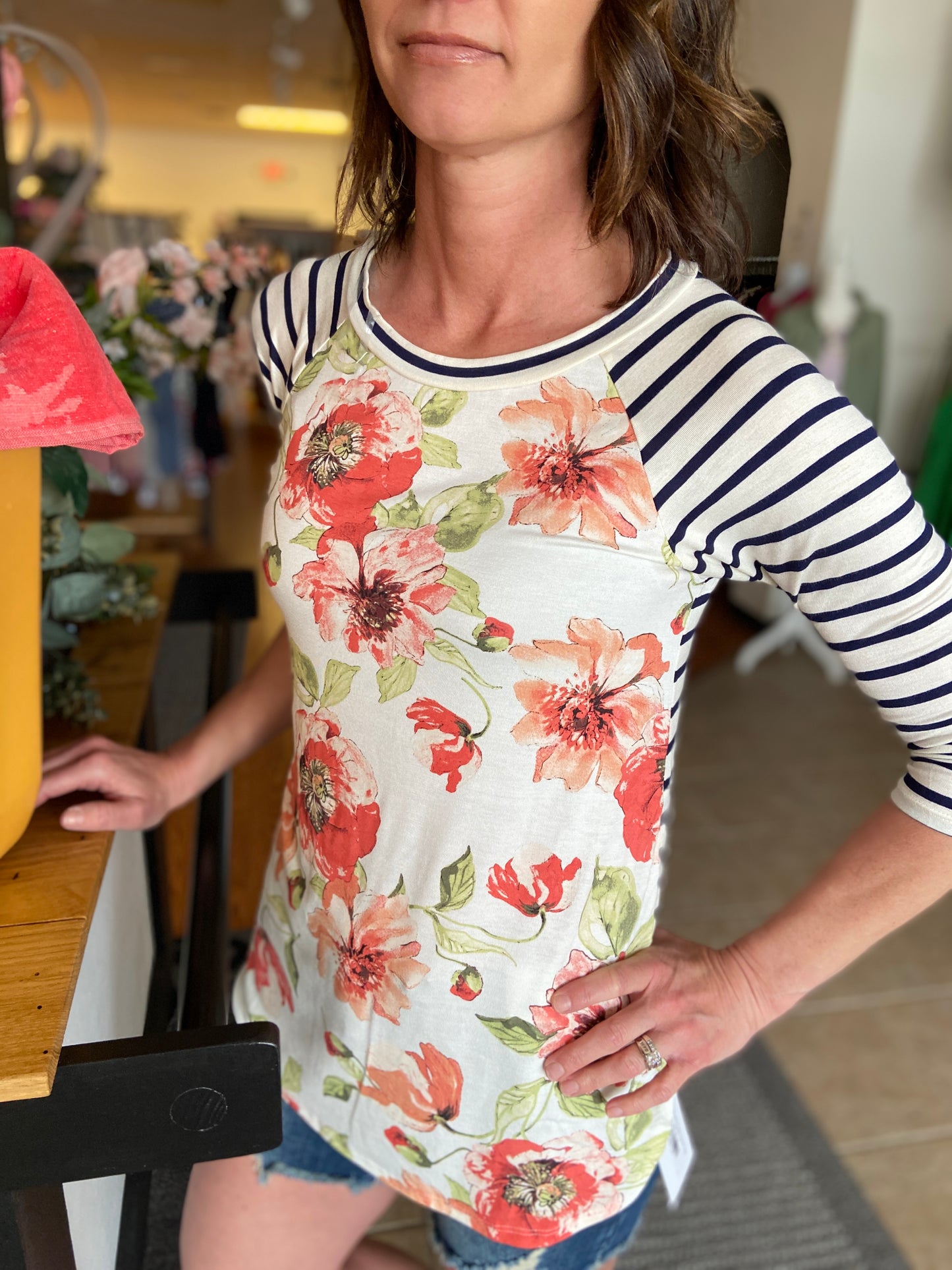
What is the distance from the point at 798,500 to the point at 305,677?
0.39 meters

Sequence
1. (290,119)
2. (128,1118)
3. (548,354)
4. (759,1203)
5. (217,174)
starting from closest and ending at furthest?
1. (128,1118)
2. (548,354)
3. (759,1203)
4. (290,119)
5. (217,174)

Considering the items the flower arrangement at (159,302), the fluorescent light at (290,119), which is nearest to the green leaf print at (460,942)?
the flower arrangement at (159,302)

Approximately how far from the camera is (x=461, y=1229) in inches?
34.2

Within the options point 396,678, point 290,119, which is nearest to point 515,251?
point 396,678

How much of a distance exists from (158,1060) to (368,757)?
250 mm

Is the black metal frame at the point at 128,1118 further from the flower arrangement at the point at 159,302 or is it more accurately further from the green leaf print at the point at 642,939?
the flower arrangement at the point at 159,302

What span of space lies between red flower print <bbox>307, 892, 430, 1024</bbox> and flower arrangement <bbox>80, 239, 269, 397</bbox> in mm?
674

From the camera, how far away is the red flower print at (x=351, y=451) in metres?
0.73

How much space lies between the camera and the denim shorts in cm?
85

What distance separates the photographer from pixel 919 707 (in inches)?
26.7

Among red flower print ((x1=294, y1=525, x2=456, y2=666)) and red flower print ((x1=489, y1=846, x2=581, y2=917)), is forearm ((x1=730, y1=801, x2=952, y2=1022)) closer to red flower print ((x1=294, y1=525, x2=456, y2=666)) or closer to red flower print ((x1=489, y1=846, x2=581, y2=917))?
red flower print ((x1=489, y1=846, x2=581, y2=917))

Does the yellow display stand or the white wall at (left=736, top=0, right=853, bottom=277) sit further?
the white wall at (left=736, top=0, right=853, bottom=277)

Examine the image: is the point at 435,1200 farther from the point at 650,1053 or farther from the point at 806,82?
the point at 806,82

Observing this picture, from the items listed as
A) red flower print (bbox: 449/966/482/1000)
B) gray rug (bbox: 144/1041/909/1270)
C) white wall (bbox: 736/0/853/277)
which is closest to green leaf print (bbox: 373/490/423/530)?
red flower print (bbox: 449/966/482/1000)
